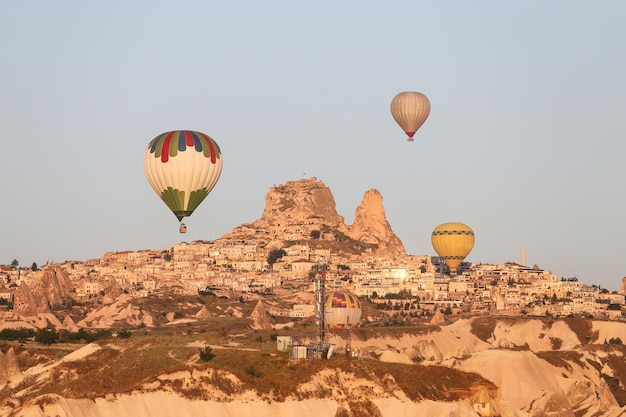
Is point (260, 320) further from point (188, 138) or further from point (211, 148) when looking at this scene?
point (188, 138)

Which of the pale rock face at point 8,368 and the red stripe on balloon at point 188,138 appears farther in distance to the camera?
the pale rock face at point 8,368

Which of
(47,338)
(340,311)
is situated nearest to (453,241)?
(340,311)

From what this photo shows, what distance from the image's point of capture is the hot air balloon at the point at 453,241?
19075cm

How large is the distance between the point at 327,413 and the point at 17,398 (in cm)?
1856

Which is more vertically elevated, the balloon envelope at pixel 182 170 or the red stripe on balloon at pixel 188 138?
the red stripe on balloon at pixel 188 138

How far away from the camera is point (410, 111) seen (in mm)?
144625

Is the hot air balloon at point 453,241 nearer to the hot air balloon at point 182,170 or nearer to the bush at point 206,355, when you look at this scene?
the hot air balloon at point 182,170

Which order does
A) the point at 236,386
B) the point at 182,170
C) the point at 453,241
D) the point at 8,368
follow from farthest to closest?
the point at 453,241 → the point at 8,368 → the point at 182,170 → the point at 236,386

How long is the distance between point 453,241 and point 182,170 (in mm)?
99016

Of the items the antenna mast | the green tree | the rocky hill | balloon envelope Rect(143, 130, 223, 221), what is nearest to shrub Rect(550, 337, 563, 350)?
the rocky hill

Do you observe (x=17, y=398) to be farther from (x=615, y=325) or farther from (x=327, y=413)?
(x=615, y=325)

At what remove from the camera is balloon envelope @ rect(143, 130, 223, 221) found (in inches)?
3809

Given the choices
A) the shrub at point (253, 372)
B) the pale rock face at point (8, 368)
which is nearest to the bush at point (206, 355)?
the shrub at point (253, 372)

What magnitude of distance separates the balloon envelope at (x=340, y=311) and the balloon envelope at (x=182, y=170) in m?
37.6
